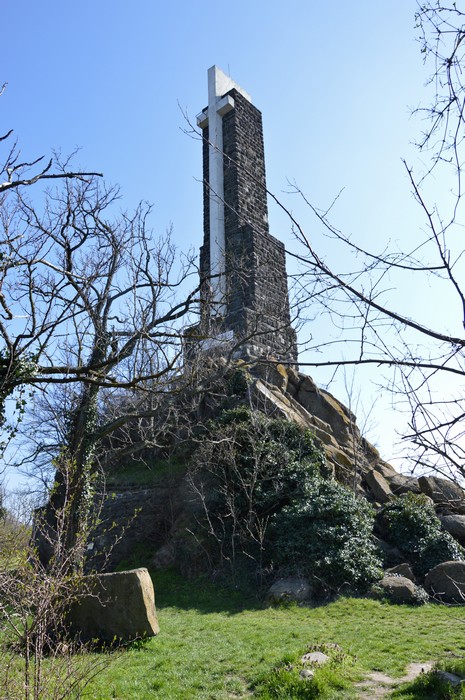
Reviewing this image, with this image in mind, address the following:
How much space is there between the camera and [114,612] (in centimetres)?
771

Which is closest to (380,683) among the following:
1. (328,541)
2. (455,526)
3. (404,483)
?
(404,483)

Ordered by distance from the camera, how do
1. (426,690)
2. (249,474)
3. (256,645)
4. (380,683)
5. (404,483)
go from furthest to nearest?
(249,474), (256,645), (380,683), (426,690), (404,483)

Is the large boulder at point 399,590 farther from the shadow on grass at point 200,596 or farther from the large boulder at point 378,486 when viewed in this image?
the large boulder at point 378,486

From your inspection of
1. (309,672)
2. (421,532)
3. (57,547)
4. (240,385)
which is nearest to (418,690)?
(309,672)

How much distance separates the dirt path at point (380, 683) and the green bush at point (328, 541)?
4.86 m

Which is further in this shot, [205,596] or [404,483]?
[205,596]

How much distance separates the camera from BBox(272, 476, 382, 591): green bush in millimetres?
11302

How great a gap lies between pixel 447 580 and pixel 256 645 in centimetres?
550

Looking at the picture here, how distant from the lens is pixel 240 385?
1625cm

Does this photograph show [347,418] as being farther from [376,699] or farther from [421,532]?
[376,699]

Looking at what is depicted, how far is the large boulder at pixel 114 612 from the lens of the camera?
767cm

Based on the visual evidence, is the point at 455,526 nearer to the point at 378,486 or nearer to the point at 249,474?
the point at 378,486

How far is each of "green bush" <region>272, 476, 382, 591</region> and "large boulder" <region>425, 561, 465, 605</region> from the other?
1077 millimetres

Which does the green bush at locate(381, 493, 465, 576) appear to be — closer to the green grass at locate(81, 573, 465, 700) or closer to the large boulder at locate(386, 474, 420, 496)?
the large boulder at locate(386, 474, 420, 496)
